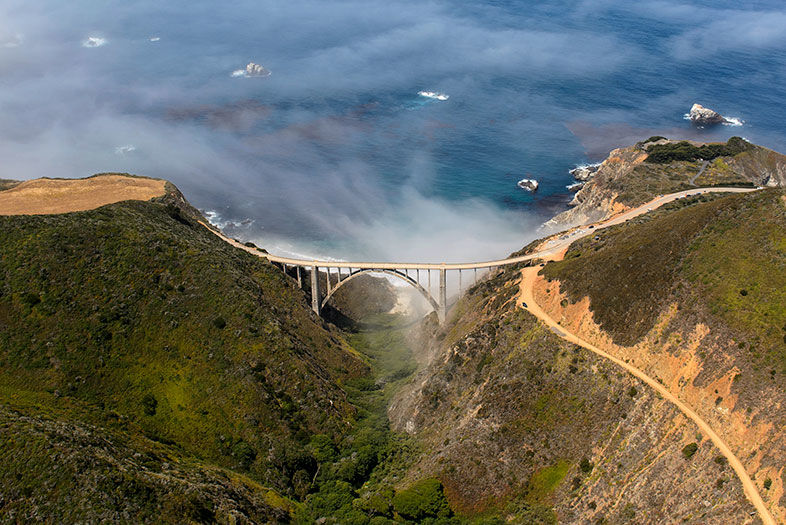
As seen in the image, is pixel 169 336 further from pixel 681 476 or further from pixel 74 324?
→ pixel 681 476

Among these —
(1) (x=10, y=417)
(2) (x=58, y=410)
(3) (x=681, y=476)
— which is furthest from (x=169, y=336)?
(3) (x=681, y=476)

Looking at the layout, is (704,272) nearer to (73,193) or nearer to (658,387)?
(658,387)

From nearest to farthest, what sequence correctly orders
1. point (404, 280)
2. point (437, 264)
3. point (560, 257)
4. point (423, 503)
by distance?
point (423, 503) < point (560, 257) < point (437, 264) < point (404, 280)

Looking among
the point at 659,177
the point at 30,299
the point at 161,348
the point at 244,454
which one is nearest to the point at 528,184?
the point at 659,177

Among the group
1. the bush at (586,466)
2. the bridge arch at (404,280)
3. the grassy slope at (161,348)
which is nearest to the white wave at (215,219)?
the bridge arch at (404,280)

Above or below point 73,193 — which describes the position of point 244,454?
below
